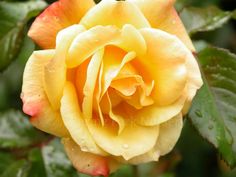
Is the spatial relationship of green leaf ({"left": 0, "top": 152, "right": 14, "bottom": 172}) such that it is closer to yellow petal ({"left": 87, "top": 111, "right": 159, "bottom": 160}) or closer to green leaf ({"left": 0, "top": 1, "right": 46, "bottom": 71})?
green leaf ({"left": 0, "top": 1, "right": 46, "bottom": 71})

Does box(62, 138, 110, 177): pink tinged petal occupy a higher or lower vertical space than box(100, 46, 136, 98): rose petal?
lower

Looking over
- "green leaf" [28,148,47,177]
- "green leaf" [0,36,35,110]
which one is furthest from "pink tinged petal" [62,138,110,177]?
"green leaf" [0,36,35,110]

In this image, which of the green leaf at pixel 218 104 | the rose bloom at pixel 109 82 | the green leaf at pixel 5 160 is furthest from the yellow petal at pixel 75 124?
the green leaf at pixel 5 160

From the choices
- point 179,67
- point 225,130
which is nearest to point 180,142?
point 225,130

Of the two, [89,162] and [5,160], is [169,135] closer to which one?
[89,162]

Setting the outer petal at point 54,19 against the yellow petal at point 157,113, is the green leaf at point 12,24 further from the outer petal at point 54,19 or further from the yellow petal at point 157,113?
the yellow petal at point 157,113

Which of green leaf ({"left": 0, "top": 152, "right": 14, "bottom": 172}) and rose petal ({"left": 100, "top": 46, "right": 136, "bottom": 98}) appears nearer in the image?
rose petal ({"left": 100, "top": 46, "right": 136, "bottom": 98})
